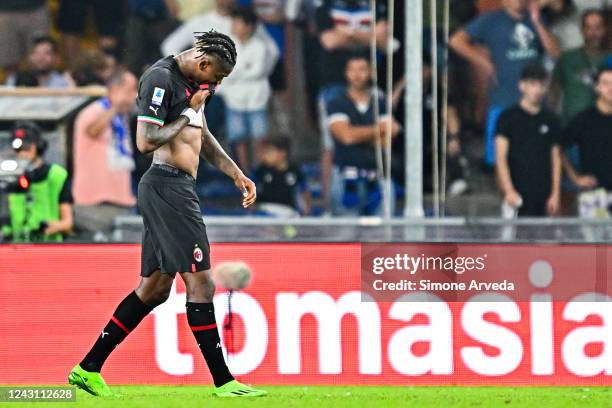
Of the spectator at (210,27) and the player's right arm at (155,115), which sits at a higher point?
the spectator at (210,27)

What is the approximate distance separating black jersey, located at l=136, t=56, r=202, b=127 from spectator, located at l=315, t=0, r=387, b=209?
5.26 meters

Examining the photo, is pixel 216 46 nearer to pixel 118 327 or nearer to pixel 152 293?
pixel 152 293

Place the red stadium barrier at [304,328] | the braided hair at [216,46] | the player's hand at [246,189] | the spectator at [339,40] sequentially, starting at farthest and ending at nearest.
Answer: the spectator at [339,40], the red stadium barrier at [304,328], the player's hand at [246,189], the braided hair at [216,46]

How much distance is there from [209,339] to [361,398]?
1014mm

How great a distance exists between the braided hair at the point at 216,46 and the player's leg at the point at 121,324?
124cm

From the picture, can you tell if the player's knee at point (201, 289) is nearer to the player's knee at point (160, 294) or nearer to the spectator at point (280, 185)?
the player's knee at point (160, 294)

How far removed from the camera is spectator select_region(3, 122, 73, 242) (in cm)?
1130

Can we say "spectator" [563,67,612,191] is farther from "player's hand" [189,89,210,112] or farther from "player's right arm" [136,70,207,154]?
"player's right arm" [136,70,207,154]

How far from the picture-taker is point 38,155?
11344 millimetres

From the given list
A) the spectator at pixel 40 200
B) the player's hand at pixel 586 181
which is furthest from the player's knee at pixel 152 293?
the player's hand at pixel 586 181

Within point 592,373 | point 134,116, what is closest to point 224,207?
point 134,116

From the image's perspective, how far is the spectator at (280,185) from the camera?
512 inches

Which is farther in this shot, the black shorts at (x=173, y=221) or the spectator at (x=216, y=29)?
the spectator at (x=216, y=29)

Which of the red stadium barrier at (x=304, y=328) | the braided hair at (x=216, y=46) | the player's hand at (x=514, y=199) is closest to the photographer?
the braided hair at (x=216, y=46)
